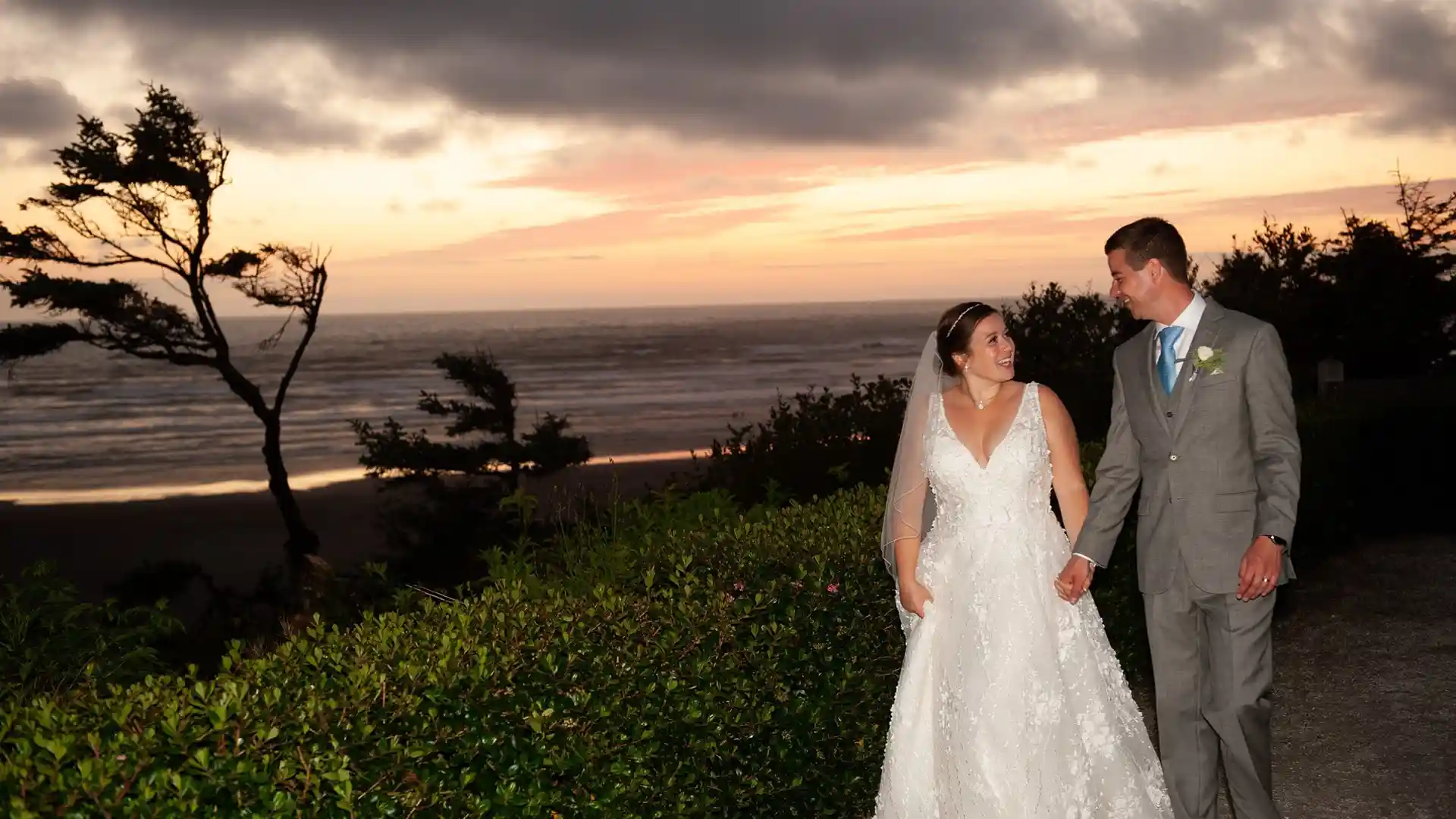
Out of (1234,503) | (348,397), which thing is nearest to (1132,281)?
(1234,503)

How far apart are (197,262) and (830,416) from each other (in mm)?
24815

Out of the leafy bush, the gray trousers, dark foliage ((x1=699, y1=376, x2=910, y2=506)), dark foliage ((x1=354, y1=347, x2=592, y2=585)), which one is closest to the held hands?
the gray trousers

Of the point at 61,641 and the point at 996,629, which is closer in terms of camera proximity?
the point at 996,629

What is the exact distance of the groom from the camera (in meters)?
4.88

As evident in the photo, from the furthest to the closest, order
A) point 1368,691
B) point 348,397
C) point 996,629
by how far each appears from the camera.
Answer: point 348,397
point 1368,691
point 996,629

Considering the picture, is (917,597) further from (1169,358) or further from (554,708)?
(554,708)

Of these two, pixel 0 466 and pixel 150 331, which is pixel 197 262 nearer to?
pixel 150 331

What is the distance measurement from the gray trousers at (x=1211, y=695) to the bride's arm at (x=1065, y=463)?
0.48 meters

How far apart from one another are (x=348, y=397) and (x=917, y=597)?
190 ft

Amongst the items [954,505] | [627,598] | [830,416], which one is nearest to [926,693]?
[954,505]

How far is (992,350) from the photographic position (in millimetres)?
5328

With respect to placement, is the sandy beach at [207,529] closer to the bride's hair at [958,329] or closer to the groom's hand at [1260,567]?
the bride's hair at [958,329]

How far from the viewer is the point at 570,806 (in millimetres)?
4172

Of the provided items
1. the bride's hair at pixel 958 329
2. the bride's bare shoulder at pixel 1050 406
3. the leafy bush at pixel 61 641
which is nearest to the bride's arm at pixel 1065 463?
the bride's bare shoulder at pixel 1050 406
